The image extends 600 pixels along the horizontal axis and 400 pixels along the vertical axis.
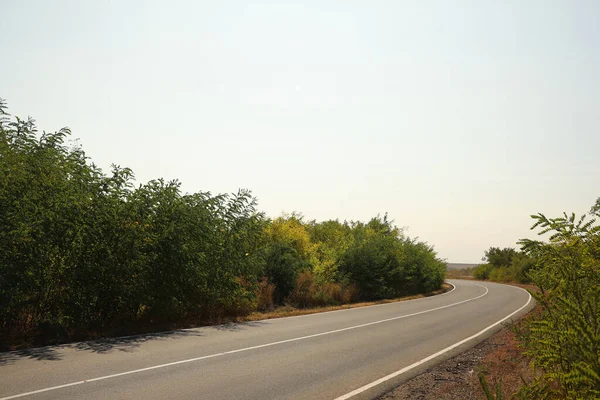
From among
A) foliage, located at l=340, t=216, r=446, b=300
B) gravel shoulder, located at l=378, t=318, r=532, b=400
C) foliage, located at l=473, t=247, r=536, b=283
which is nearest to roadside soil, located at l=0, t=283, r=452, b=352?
gravel shoulder, located at l=378, t=318, r=532, b=400

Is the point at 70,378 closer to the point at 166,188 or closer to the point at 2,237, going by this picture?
the point at 2,237

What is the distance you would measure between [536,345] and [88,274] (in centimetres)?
1091

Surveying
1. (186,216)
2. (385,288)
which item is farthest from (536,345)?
(385,288)

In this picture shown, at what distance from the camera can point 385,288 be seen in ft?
96.4

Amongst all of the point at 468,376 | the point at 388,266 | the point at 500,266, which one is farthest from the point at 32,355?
the point at 500,266

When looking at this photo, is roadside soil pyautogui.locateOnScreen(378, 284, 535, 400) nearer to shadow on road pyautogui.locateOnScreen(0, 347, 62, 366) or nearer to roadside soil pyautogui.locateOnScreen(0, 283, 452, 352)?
shadow on road pyautogui.locateOnScreen(0, 347, 62, 366)

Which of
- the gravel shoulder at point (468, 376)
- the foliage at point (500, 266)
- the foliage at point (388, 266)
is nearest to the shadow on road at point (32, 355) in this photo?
the gravel shoulder at point (468, 376)

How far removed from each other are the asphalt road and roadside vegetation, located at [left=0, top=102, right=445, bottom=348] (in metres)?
1.28

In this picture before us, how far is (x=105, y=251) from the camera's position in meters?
12.6

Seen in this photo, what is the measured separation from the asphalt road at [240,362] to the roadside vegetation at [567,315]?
3830 mm

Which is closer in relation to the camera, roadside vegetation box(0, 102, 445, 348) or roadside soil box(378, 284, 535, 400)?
roadside soil box(378, 284, 535, 400)

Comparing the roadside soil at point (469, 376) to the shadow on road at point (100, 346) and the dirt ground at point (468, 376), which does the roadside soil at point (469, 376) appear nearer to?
the dirt ground at point (468, 376)

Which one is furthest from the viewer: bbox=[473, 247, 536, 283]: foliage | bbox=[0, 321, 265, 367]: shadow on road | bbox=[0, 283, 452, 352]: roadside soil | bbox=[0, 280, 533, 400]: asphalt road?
bbox=[473, 247, 536, 283]: foliage

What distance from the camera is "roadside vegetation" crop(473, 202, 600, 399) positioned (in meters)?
2.99
